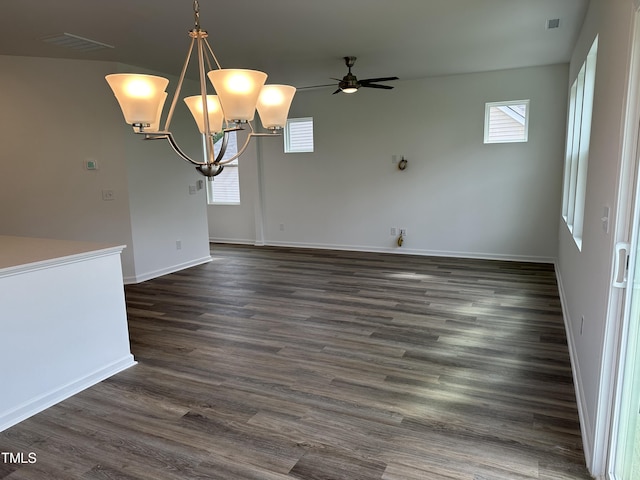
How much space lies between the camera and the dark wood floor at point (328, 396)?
2.03 meters

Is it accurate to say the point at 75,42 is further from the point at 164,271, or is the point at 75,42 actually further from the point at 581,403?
the point at 581,403

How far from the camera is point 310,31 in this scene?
4.02m

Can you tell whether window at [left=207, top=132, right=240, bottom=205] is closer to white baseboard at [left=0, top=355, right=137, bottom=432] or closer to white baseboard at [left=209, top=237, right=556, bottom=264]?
white baseboard at [left=209, top=237, right=556, bottom=264]

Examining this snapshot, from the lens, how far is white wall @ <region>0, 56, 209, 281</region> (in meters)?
4.85

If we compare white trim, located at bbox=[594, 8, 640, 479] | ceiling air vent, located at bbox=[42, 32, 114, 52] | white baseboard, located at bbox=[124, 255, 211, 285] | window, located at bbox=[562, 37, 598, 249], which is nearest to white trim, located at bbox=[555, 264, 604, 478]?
white trim, located at bbox=[594, 8, 640, 479]

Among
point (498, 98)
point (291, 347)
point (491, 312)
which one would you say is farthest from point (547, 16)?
point (291, 347)

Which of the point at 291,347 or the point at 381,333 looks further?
the point at 381,333

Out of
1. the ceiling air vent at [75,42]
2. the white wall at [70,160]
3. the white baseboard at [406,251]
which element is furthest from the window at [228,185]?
the ceiling air vent at [75,42]

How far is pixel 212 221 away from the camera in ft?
27.8

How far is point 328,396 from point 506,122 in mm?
5064

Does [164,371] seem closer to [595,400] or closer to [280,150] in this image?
[595,400]

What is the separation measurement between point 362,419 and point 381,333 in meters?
1.26

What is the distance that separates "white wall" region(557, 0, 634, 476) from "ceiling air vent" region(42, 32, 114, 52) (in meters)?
4.29

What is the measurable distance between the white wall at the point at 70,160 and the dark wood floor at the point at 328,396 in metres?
1.28
